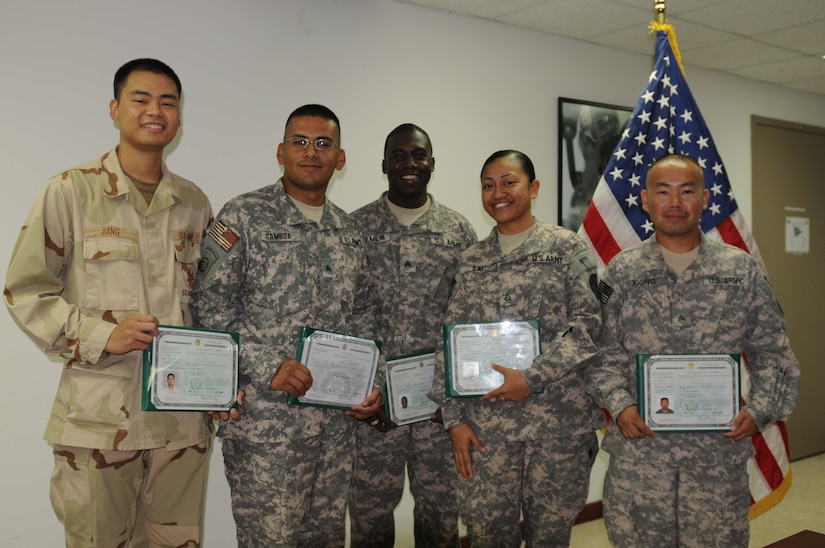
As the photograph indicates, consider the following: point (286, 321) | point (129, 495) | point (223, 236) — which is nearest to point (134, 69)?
point (223, 236)

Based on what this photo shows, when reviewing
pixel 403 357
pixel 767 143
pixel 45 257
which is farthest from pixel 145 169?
pixel 767 143

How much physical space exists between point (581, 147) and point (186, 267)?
278cm

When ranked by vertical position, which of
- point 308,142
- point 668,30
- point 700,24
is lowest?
point 308,142

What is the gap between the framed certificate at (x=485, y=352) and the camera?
224 centimetres

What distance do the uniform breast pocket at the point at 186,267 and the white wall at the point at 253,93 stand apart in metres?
0.93

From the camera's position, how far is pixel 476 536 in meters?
2.31

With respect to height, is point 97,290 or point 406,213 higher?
point 406,213

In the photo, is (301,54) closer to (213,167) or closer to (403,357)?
(213,167)

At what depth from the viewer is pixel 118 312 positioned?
197cm

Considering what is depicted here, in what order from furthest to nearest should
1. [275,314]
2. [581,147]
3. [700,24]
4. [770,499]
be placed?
[581,147]
[700,24]
[770,499]
[275,314]

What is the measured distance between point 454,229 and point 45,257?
144 centimetres

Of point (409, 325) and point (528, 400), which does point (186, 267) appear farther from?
point (528, 400)

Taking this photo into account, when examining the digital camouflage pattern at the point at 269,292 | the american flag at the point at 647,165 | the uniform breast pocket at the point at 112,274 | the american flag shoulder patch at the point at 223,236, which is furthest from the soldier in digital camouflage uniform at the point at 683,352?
the uniform breast pocket at the point at 112,274

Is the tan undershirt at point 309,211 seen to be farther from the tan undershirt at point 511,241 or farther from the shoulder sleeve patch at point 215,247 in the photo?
the tan undershirt at point 511,241
